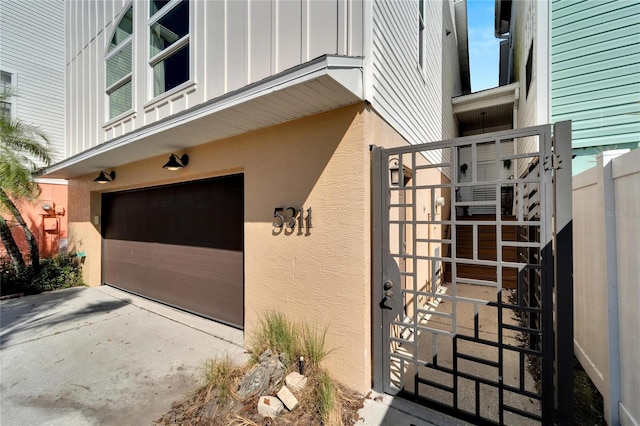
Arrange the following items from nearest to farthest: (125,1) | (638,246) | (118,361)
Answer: (638,246)
(118,361)
(125,1)

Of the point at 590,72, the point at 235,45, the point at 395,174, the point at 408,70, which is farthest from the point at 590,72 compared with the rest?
the point at 235,45

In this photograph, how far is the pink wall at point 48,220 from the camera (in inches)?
326

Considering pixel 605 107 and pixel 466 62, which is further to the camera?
pixel 466 62

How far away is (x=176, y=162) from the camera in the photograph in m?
4.36

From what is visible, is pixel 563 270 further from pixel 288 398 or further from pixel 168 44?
pixel 168 44

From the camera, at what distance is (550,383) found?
2.17 metres

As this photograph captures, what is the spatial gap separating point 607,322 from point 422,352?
187 cm

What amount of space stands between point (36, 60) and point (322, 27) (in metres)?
10.9

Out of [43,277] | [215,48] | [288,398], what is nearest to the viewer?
[288,398]

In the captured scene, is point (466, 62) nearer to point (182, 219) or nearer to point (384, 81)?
point (384, 81)

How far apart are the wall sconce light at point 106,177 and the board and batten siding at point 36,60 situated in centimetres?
385

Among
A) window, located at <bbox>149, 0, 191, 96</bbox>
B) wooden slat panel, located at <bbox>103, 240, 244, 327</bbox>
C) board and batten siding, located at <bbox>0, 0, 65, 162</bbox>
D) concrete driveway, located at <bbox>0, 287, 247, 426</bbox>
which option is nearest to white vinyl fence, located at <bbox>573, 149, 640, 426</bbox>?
concrete driveway, located at <bbox>0, 287, 247, 426</bbox>

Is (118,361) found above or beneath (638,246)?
beneath

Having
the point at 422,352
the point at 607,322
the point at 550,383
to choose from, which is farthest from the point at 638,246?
the point at 422,352
